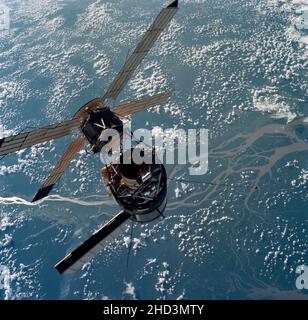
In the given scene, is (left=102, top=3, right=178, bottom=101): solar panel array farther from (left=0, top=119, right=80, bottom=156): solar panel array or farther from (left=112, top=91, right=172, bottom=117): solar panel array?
(left=0, top=119, right=80, bottom=156): solar panel array

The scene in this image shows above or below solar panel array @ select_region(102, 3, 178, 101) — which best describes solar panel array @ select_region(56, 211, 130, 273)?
below

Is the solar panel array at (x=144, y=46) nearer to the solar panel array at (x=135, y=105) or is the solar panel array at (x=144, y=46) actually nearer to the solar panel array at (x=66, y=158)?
the solar panel array at (x=135, y=105)

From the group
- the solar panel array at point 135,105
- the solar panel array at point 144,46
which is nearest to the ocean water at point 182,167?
the solar panel array at point 135,105

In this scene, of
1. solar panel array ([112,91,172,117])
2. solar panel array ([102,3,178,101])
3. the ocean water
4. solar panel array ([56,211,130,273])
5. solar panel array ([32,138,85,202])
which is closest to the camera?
solar panel array ([56,211,130,273])

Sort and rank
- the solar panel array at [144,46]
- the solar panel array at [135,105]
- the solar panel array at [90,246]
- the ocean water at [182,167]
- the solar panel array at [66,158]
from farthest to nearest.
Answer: the ocean water at [182,167] < the solar panel array at [135,105] < the solar panel array at [66,158] < the solar panel array at [144,46] < the solar panel array at [90,246]

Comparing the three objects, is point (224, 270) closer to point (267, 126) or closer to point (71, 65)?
point (267, 126)

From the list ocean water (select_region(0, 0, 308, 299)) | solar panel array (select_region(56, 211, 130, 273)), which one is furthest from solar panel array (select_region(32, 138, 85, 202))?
ocean water (select_region(0, 0, 308, 299))

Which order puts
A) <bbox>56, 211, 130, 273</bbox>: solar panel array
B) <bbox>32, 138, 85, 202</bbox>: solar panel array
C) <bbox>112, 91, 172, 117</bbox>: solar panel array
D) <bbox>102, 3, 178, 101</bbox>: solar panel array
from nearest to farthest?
<bbox>56, 211, 130, 273</bbox>: solar panel array, <bbox>102, 3, 178, 101</bbox>: solar panel array, <bbox>32, 138, 85, 202</bbox>: solar panel array, <bbox>112, 91, 172, 117</bbox>: solar panel array

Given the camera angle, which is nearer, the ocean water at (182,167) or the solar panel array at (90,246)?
the solar panel array at (90,246)
